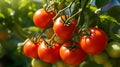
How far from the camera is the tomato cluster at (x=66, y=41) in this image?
1.02 m

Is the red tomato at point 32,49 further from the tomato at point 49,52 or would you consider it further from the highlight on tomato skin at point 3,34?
the highlight on tomato skin at point 3,34

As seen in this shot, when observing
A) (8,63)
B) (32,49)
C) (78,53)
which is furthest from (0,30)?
(8,63)

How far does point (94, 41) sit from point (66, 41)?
9cm

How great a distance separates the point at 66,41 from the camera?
108 centimetres

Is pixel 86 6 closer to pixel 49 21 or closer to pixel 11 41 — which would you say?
pixel 49 21

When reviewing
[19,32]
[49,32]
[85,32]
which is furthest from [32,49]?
[19,32]

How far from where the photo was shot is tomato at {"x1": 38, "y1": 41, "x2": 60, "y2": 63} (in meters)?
1.09

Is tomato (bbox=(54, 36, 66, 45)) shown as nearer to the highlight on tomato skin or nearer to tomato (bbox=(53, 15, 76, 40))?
tomato (bbox=(53, 15, 76, 40))

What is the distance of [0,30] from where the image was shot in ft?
5.49

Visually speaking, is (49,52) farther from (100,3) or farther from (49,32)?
(100,3)

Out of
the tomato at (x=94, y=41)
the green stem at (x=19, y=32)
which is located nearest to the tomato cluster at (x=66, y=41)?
the tomato at (x=94, y=41)

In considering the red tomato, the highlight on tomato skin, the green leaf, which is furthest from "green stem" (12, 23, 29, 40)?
the green leaf

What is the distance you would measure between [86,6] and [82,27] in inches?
4.2

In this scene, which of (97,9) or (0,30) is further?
(0,30)
